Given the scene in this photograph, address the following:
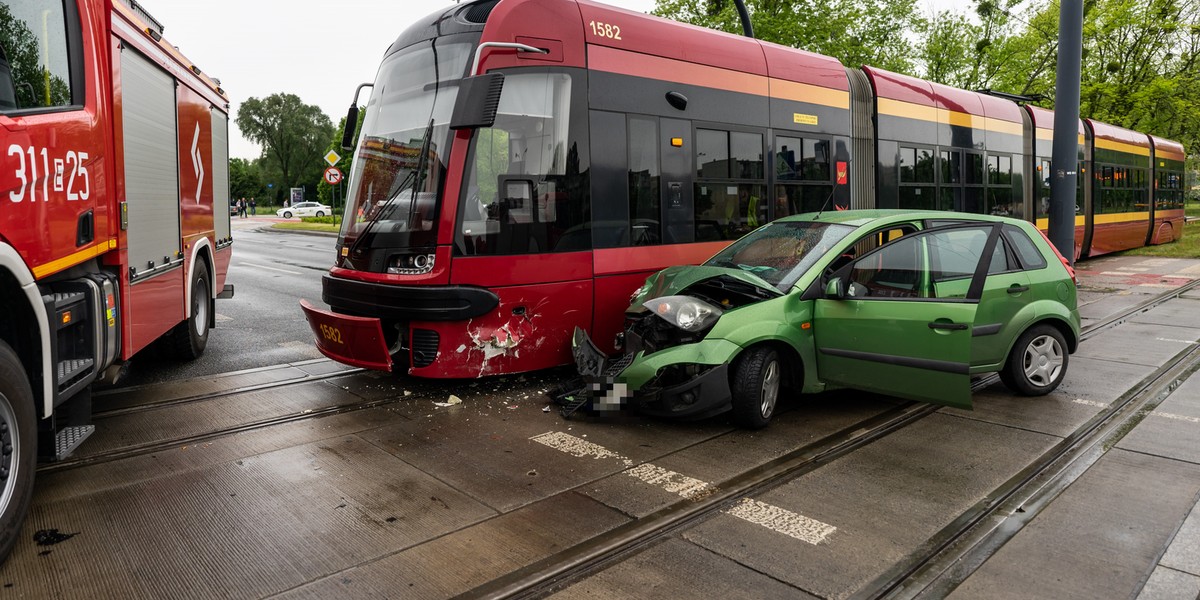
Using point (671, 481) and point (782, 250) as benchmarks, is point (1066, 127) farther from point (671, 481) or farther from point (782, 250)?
point (671, 481)

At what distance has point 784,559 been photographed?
11.8ft

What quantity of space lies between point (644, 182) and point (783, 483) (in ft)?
11.7

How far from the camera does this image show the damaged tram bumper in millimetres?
5316

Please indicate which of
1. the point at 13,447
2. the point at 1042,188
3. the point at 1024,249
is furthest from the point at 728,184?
the point at 1042,188

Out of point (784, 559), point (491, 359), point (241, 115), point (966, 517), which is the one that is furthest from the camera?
point (241, 115)

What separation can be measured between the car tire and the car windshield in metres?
1.80

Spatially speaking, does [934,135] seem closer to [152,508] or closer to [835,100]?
[835,100]

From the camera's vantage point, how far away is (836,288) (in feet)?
18.4

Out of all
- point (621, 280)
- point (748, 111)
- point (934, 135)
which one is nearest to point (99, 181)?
point (621, 280)

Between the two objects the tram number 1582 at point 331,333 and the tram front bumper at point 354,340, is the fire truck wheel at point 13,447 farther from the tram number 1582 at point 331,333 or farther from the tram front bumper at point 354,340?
the tram number 1582 at point 331,333

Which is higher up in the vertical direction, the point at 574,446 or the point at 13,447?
the point at 13,447

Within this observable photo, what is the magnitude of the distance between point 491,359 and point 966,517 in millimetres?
3712

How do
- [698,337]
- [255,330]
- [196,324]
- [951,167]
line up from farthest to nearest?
1. [951,167]
2. [255,330]
3. [196,324]
4. [698,337]

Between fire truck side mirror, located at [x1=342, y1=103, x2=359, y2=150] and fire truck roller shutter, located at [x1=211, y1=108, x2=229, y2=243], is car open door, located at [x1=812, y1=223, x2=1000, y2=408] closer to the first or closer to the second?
fire truck side mirror, located at [x1=342, y1=103, x2=359, y2=150]
